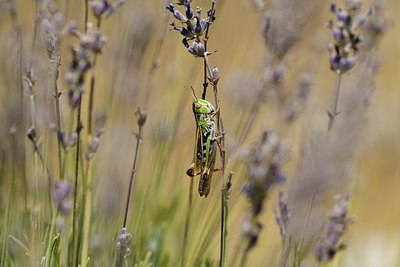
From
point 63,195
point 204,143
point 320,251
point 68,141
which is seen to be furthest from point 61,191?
point 320,251

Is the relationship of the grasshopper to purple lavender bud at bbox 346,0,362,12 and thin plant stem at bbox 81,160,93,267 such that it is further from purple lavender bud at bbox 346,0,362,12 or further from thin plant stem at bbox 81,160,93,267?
purple lavender bud at bbox 346,0,362,12

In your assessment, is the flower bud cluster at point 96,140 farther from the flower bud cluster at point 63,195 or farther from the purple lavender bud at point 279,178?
the purple lavender bud at point 279,178

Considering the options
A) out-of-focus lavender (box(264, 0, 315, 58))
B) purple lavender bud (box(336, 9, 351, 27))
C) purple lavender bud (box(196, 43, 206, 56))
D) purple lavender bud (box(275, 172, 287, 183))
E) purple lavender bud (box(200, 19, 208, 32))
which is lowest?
purple lavender bud (box(275, 172, 287, 183))

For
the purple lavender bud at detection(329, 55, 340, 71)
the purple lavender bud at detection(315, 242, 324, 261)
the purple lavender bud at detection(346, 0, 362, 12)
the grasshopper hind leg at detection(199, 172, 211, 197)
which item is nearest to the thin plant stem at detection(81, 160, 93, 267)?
the grasshopper hind leg at detection(199, 172, 211, 197)

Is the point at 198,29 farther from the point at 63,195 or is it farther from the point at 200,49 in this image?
the point at 63,195

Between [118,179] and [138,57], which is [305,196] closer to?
[118,179]

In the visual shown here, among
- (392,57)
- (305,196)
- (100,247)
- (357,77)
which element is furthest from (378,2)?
(392,57)
